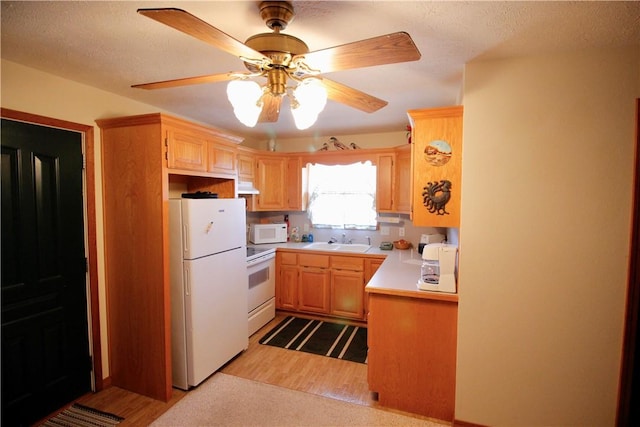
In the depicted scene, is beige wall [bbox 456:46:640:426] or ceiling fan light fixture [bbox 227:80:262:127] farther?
beige wall [bbox 456:46:640:426]

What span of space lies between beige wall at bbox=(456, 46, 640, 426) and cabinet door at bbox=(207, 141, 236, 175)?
78.6 inches

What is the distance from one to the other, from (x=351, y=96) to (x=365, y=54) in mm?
401

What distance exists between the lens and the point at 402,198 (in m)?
3.74

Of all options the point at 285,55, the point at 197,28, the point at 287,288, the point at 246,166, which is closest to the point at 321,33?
the point at 285,55

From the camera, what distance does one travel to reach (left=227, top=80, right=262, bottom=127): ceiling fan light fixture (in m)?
1.25

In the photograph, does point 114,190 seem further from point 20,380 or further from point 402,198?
point 402,198

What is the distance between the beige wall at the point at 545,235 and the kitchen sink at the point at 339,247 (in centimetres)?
190

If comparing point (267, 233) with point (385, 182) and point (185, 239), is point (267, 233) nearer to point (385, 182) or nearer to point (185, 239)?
point (385, 182)

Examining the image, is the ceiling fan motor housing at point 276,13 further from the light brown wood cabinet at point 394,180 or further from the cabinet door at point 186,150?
the light brown wood cabinet at point 394,180

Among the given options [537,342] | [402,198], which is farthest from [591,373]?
[402,198]

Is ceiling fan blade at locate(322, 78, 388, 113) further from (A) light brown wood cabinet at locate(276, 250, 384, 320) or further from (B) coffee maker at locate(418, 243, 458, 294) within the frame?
(A) light brown wood cabinet at locate(276, 250, 384, 320)

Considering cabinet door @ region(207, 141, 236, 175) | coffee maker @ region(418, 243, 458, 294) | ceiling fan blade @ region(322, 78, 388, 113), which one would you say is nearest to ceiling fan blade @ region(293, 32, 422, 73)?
ceiling fan blade @ region(322, 78, 388, 113)

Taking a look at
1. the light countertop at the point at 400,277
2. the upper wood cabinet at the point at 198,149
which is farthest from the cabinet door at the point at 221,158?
the light countertop at the point at 400,277

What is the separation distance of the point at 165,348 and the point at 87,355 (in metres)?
0.64
